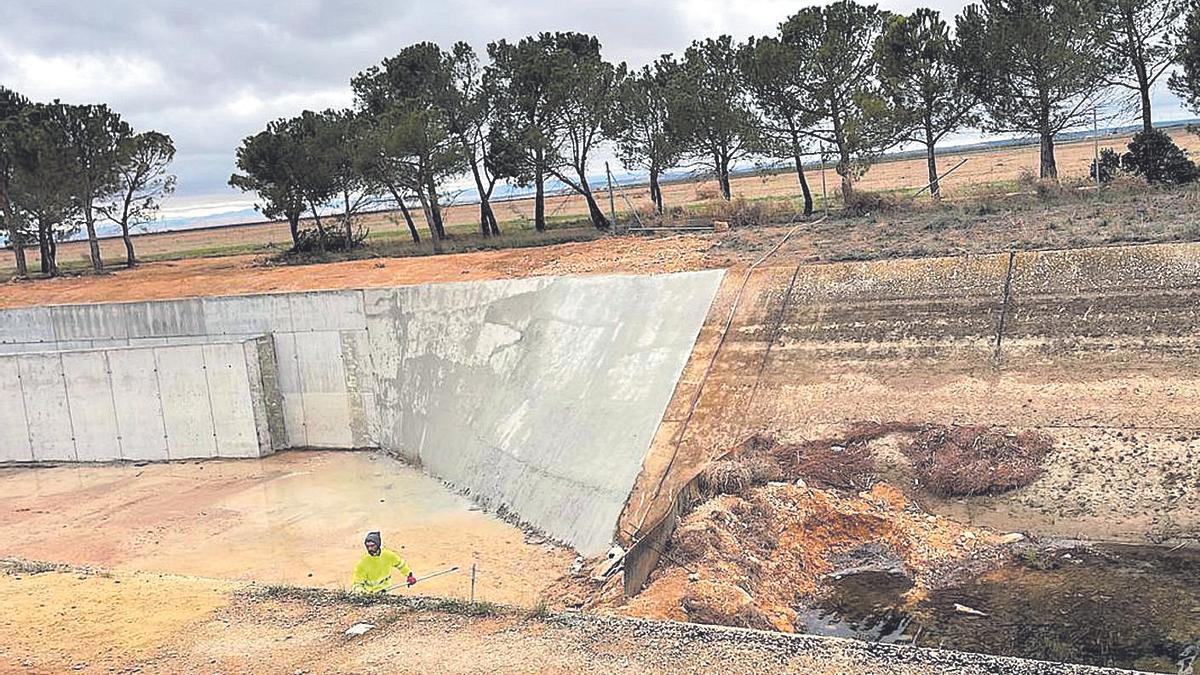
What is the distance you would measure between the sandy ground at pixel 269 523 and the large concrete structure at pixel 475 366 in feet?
2.38

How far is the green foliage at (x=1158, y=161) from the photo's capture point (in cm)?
2647

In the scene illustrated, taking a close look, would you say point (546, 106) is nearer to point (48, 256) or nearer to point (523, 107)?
point (523, 107)

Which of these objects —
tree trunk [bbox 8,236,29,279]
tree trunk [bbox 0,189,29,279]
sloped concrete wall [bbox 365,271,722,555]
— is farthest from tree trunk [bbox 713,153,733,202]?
tree trunk [bbox 8,236,29,279]

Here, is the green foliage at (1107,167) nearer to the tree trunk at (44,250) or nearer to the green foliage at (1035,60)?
the green foliage at (1035,60)

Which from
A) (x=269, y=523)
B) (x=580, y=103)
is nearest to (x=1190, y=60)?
(x=580, y=103)

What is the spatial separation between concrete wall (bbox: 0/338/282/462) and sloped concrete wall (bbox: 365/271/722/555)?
11.1 ft

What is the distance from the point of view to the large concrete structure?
16297 mm

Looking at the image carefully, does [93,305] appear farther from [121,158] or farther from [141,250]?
[141,250]

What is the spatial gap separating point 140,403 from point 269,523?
8.46m

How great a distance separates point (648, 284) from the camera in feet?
64.8

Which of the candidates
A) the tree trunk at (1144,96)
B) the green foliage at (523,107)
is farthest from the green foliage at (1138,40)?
the green foliage at (523,107)

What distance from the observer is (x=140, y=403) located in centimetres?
2480

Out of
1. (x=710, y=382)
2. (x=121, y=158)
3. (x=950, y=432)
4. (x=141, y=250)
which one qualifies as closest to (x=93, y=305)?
(x=121, y=158)

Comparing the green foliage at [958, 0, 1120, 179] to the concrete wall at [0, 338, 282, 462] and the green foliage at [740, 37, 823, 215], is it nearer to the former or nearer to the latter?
the green foliage at [740, 37, 823, 215]
